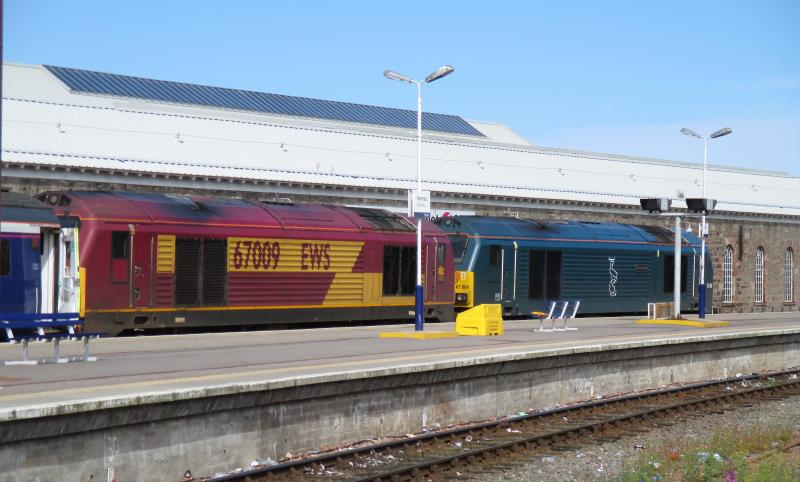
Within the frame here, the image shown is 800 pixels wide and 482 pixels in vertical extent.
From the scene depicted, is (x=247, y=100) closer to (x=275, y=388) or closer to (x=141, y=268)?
(x=141, y=268)

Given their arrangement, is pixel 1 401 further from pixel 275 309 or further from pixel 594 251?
pixel 594 251

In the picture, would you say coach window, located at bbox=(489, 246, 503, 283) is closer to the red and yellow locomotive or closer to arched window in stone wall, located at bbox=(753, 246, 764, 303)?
the red and yellow locomotive

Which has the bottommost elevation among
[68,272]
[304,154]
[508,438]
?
[508,438]

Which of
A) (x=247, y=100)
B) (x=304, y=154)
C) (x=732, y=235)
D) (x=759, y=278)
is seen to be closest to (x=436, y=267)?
(x=304, y=154)

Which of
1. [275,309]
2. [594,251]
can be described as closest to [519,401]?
[275,309]

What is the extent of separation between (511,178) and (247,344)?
115ft

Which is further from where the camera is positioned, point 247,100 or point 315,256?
point 247,100

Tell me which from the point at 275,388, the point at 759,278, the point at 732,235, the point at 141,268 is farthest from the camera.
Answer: the point at 759,278

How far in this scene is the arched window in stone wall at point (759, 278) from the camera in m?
66.4

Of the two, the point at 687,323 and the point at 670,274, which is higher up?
the point at 670,274

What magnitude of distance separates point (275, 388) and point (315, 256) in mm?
14533

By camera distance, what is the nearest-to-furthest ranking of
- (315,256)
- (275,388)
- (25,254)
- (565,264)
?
(275,388), (25,254), (315,256), (565,264)

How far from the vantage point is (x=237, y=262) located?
90.1ft

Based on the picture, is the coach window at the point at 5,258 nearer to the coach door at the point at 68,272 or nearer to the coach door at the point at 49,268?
the coach door at the point at 49,268
